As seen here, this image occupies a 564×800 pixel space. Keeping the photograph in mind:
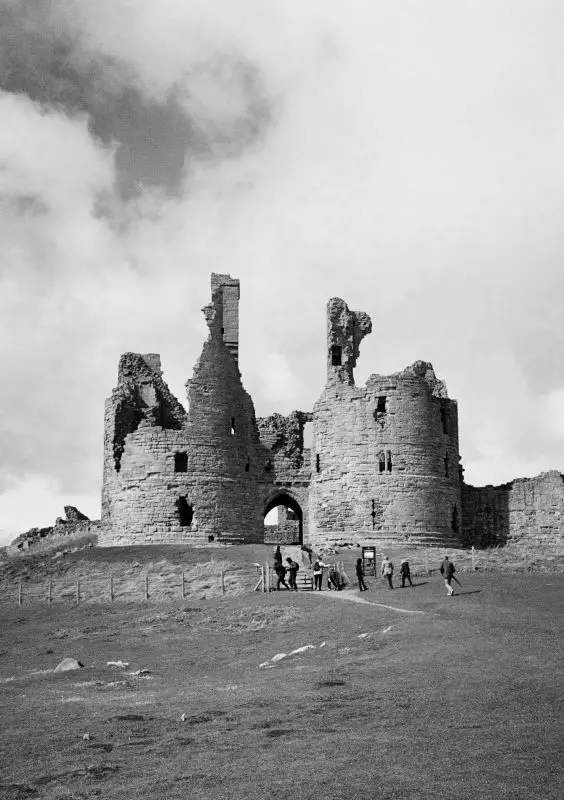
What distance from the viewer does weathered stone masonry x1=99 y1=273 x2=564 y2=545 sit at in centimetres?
4925

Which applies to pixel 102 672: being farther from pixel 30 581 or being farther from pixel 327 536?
pixel 327 536

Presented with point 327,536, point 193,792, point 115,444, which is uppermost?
point 115,444

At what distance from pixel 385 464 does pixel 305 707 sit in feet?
111

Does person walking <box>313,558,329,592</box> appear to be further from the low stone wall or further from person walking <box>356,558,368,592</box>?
the low stone wall

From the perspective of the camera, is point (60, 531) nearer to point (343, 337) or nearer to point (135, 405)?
point (135, 405)

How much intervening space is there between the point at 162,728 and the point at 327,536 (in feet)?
113

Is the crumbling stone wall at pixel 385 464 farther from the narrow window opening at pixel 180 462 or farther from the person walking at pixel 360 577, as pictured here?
the person walking at pixel 360 577

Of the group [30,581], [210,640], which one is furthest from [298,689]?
[30,581]

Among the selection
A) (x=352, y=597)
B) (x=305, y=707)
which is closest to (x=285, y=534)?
(x=352, y=597)

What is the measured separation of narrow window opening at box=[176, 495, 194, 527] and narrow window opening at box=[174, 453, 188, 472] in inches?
57.3

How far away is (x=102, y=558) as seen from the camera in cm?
4659

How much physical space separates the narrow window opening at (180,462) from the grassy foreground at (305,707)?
68.9 ft

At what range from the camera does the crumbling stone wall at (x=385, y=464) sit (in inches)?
A: 1919

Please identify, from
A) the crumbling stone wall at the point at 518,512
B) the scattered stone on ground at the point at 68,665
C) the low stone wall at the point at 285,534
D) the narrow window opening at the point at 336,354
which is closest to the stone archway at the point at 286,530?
the low stone wall at the point at 285,534
